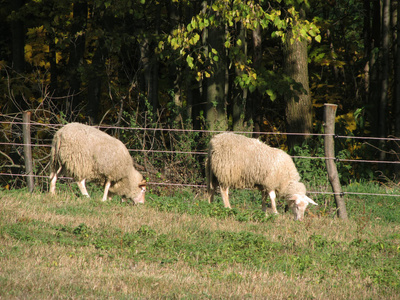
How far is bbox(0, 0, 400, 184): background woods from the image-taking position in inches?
464

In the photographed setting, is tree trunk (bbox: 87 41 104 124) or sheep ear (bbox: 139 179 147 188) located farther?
tree trunk (bbox: 87 41 104 124)

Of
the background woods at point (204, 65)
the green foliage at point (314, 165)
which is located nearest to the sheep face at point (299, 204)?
the green foliage at point (314, 165)

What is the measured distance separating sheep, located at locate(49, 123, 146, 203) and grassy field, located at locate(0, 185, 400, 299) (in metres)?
0.89

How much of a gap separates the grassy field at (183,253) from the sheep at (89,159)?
89cm

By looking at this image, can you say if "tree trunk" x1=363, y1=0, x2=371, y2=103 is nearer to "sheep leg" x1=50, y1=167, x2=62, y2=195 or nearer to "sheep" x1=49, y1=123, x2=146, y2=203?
"sheep" x1=49, y1=123, x2=146, y2=203

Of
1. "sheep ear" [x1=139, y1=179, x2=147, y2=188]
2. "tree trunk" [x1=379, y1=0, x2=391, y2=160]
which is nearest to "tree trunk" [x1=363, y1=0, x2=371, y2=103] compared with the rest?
"tree trunk" [x1=379, y1=0, x2=391, y2=160]

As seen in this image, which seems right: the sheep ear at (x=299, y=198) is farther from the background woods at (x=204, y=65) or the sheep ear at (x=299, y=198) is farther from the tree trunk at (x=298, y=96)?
the tree trunk at (x=298, y=96)

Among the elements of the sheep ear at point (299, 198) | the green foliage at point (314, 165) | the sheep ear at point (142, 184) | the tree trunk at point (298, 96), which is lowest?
the sheep ear at point (299, 198)

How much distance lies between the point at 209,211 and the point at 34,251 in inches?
131

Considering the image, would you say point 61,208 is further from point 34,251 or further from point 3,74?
point 3,74

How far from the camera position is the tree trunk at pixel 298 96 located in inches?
517

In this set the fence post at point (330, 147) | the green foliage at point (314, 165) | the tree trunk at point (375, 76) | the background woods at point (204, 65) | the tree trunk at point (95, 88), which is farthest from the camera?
the tree trunk at point (375, 76)

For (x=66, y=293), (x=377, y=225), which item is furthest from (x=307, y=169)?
(x=66, y=293)

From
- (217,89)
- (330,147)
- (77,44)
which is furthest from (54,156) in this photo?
(77,44)
